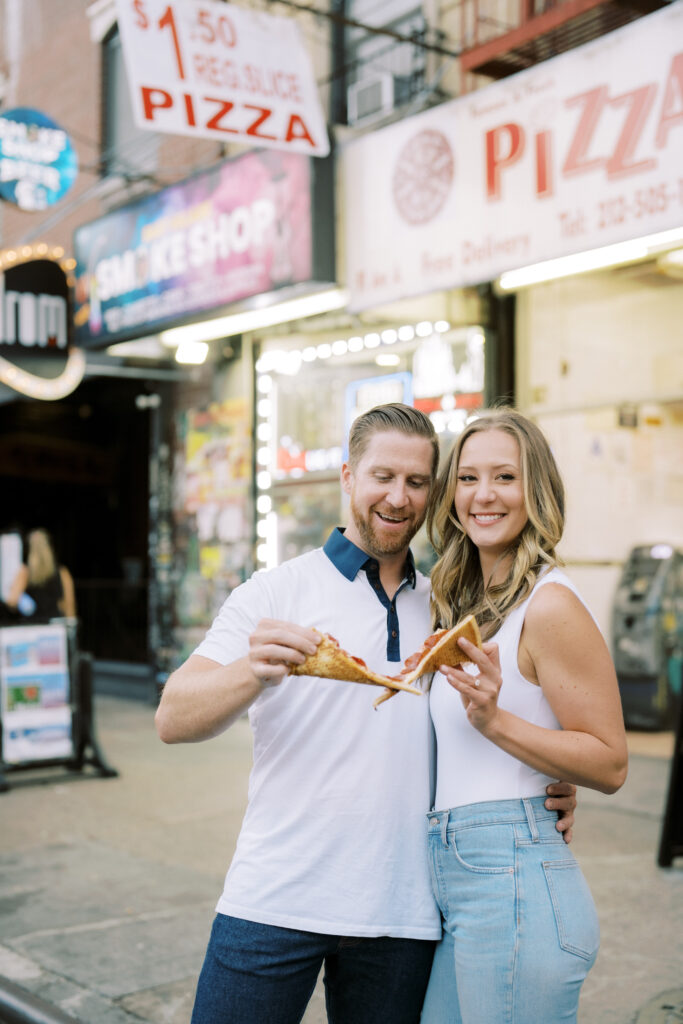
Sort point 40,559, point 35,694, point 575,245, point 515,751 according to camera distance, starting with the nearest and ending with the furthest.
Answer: point 515,751 → point 575,245 → point 35,694 → point 40,559

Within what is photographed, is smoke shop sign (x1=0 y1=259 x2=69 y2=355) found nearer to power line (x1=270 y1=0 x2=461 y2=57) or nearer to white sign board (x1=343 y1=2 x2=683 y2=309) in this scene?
white sign board (x1=343 y1=2 x2=683 y2=309)

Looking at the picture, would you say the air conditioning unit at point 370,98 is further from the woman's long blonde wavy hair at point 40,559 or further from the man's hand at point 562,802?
the man's hand at point 562,802

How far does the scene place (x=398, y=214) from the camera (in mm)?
8133

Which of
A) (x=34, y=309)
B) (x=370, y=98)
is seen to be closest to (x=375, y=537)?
(x=370, y=98)

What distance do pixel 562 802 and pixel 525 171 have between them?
5.76 meters

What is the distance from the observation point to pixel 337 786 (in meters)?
2.24

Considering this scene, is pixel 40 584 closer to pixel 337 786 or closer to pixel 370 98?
pixel 370 98

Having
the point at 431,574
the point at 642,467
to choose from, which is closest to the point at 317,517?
the point at 642,467

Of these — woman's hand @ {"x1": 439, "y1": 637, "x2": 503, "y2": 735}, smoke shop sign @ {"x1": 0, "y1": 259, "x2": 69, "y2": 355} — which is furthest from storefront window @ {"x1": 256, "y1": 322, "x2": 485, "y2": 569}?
woman's hand @ {"x1": 439, "y1": 637, "x2": 503, "y2": 735}

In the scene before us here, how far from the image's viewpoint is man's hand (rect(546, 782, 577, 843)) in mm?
Result: 2160

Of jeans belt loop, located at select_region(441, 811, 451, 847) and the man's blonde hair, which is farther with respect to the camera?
the man's blonde hair

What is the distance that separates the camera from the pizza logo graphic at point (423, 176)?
7.70 m

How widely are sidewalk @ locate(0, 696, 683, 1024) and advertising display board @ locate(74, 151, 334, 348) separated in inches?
165

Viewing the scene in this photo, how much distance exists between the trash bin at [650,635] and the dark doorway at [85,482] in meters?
6.88
